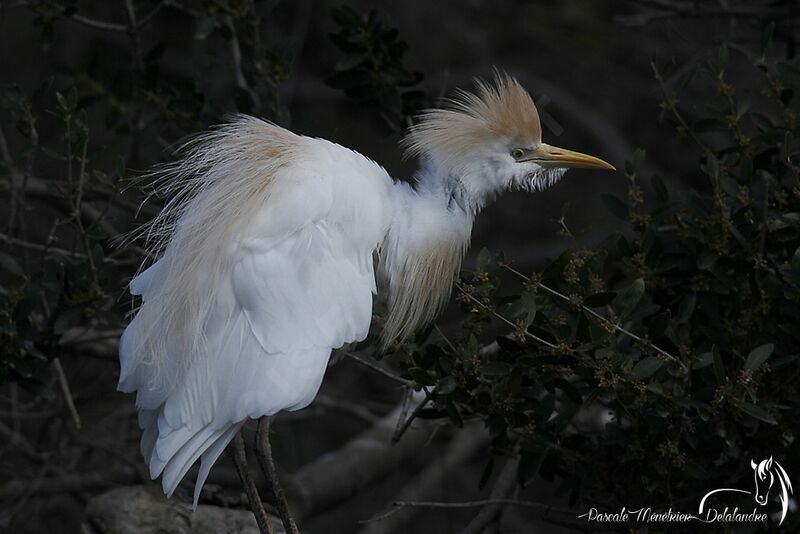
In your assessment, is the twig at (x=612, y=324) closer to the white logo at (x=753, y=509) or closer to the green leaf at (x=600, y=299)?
the green leaf at (x=600, y=299)

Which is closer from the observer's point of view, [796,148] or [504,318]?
[504,318]

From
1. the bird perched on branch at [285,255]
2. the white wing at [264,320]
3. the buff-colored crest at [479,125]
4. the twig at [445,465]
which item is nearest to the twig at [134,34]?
the bird perched on branch at [285,255]

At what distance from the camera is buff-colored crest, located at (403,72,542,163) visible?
2.65m

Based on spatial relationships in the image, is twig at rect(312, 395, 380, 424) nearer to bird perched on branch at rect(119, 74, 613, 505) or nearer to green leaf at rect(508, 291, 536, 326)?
bird perched on branch at rect(119, 74, 613, 505)

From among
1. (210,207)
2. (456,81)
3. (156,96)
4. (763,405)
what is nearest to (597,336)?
(763,405)

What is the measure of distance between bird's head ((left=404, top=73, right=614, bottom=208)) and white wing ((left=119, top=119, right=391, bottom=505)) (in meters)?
0.21

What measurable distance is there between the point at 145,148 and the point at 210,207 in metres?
1.04

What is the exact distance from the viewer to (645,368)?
2.29 m

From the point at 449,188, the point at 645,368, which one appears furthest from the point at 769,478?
the point at 449,188

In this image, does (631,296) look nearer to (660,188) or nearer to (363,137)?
(660,188)

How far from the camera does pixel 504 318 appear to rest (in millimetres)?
2342

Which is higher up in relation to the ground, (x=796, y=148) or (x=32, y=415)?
(x=796, y=148)

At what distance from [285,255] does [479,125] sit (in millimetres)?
570

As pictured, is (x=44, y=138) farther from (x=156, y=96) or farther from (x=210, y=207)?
(x=210, y=207)
